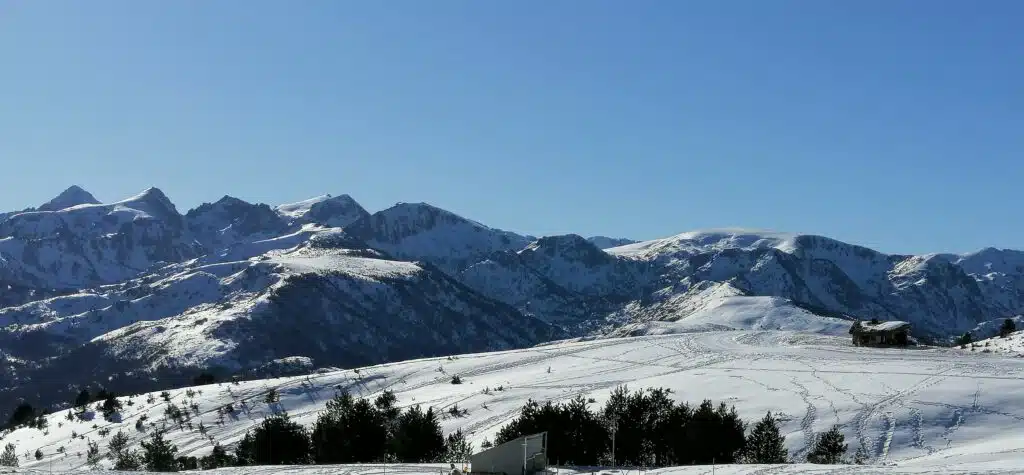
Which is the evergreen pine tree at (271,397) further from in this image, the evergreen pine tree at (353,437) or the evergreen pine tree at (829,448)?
the evergreen pine tree at (829,448)

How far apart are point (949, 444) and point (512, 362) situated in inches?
2807

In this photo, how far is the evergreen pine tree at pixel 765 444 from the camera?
58531mm

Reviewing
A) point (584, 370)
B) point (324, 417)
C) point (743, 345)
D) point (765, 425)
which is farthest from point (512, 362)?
point (765, 425)

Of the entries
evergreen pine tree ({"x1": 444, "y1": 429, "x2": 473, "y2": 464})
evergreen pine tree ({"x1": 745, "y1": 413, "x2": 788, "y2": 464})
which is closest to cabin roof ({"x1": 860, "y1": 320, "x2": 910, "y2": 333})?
evergreen pine tree ({"x1": 745, "y1": 413, "x2": 788, "y2": 464})

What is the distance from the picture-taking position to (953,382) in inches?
2965

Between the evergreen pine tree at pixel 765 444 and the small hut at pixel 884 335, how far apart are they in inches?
2379

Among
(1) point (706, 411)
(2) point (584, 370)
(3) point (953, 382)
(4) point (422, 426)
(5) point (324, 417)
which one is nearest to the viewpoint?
(1) point (706, 411)

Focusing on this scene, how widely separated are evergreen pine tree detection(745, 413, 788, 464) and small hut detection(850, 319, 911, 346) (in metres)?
60.4

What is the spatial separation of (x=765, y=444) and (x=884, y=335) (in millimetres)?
63816

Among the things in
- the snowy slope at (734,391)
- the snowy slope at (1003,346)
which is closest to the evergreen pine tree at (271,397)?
the snowy slope at (734,391)

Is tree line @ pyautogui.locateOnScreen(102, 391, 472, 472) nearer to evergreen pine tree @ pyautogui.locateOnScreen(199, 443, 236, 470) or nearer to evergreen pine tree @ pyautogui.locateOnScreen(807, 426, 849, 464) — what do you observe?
evergreen pine tree @ pyautogui.locateOnScreen(199, 443, 236, 470)

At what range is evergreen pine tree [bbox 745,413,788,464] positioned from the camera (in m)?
58.5

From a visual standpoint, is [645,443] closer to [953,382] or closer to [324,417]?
[324,417]

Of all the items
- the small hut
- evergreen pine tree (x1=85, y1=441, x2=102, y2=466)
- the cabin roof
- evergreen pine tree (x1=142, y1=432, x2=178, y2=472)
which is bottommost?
evergreen pine tree (x1=85, y1=441, x2=102, y2=466)
